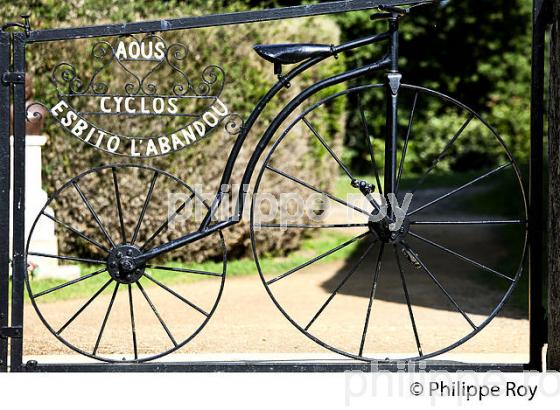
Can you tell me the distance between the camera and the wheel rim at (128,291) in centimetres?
411

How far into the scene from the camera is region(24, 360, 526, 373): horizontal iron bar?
4012 mm

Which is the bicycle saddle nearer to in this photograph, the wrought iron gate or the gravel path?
the wrought iron gate

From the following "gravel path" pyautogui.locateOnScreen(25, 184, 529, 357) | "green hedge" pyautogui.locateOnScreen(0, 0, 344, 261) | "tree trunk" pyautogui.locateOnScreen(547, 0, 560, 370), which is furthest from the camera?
"green hedge" pyautogui.locateOnScreen(0, 0, 344, 261)

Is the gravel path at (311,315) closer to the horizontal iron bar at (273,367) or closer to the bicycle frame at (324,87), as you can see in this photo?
the horizontal iron bar at (273,367)

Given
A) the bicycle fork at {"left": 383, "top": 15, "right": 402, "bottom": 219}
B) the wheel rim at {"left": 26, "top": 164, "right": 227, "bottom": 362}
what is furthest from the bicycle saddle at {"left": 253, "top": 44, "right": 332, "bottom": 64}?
the wheel rim at {"left": 26, "top": 164, "right": 227, "bottom": 362}

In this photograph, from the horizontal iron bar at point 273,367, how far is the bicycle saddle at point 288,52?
1.34 meters

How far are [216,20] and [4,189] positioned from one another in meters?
1.21

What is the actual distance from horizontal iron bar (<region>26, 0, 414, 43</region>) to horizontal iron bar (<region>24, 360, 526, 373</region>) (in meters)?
1.47

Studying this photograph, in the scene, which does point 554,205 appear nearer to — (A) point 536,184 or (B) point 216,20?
(A) point 536,184

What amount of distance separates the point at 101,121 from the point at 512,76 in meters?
13.7

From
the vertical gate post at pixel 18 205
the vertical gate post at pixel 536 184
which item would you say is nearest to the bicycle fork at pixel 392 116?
the vertical gate post at pixel 536 184

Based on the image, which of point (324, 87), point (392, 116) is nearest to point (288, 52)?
point (324, 87)

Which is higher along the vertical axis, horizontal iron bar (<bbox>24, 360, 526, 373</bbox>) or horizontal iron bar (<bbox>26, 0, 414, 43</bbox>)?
horizontal iron bar (<bbox>26, 0, 414, 43</bbox>)

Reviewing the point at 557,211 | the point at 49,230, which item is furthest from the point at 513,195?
the point at 557,211
